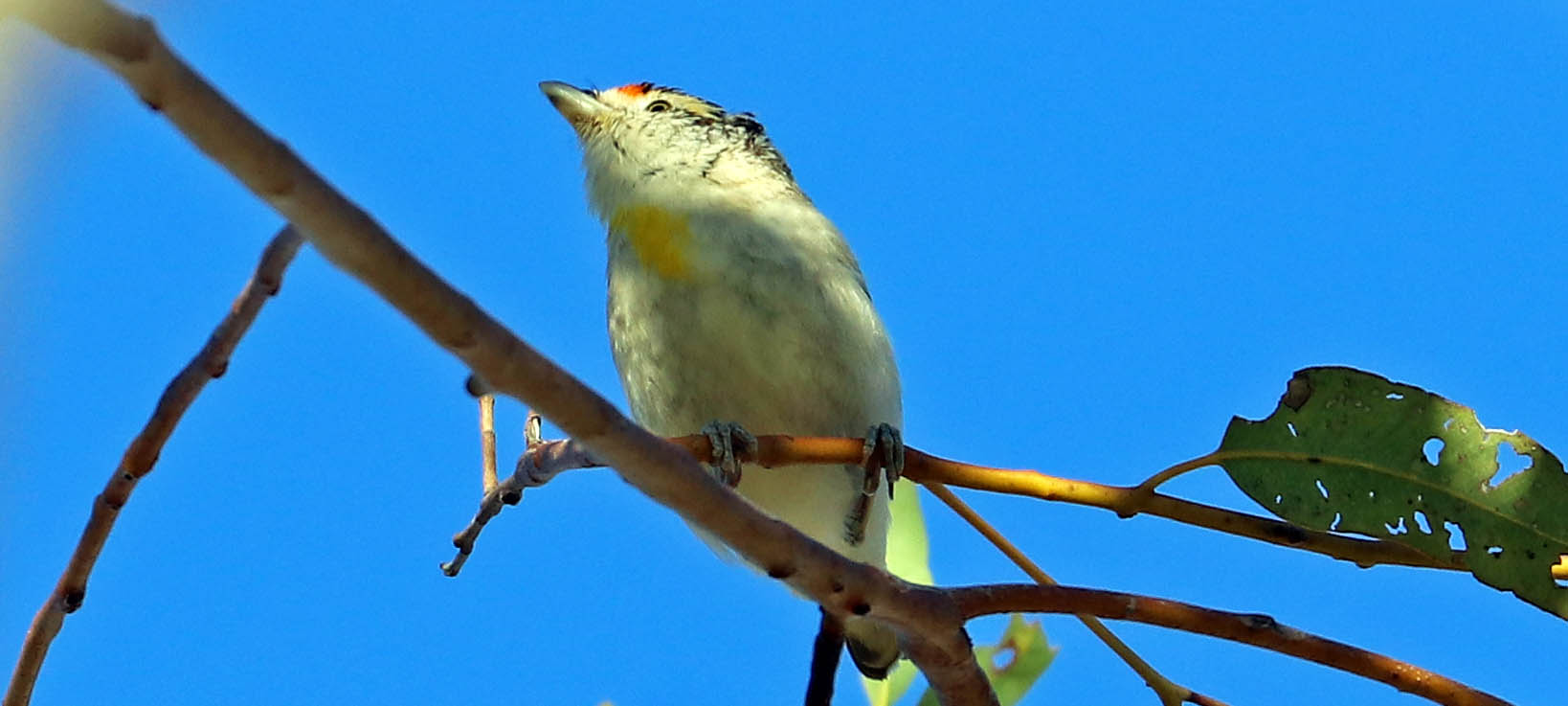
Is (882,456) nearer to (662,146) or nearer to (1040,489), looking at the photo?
(1040,489)

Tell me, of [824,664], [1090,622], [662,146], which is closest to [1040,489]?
[1090,622]

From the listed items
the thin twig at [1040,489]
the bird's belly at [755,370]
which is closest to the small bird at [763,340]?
the bird's belly at [755,370]

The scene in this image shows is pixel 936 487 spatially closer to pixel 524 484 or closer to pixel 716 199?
pixel 524 484

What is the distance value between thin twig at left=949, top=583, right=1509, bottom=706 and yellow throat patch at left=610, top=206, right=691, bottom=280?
1421 millimetres

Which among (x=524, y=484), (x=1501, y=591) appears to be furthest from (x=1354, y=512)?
(x=524, y=484)

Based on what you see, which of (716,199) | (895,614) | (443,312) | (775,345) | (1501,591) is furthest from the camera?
(716,199)

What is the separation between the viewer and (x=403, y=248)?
1.06 m

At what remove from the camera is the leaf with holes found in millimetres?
2018

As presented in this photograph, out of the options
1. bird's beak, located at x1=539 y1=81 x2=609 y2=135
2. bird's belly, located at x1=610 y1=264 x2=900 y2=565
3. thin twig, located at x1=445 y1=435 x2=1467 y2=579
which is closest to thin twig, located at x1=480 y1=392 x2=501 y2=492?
thin twig, located at x1=445 y1=435 x2=1467 y2=579

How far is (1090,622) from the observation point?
1976mm

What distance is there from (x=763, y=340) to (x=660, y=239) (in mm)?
310

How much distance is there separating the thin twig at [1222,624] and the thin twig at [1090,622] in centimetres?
18

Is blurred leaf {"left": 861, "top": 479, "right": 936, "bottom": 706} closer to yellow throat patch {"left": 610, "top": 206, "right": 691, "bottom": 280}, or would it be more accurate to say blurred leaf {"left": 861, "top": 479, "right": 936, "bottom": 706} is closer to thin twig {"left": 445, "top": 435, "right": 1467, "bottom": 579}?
yellow throat patch {"left": 610, "top": 206, "right": 691, "bottom": 280}

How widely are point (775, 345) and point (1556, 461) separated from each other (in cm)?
122
